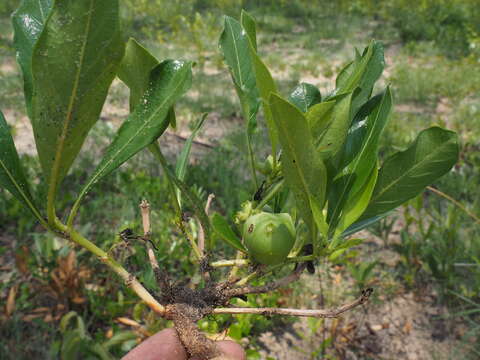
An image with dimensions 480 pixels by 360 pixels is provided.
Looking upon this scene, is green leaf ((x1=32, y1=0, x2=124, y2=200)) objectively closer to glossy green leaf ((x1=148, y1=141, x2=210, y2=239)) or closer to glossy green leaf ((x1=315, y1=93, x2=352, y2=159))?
glossy green leaf ((x1=148, y1=141, x2=210, y2=239))

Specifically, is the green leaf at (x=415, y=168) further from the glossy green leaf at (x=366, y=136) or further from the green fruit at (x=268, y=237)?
the green fruit at (x=268, y=237)

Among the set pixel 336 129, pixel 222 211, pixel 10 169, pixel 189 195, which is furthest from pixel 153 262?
pixel 222 211

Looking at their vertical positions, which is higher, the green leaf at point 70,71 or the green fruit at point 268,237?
the green leaf at point 70,71

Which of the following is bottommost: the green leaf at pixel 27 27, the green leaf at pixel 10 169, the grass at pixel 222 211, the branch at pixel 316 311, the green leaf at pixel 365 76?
the grass at pixel 222 211

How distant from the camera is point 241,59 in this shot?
2.39 feet

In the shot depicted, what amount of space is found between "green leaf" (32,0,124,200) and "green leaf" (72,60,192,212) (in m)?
0.07

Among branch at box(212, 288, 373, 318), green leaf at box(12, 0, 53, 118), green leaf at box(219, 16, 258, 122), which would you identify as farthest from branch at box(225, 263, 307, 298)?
green leaf at box(12, 0, 53, 118)

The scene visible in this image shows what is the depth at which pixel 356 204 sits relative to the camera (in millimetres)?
602

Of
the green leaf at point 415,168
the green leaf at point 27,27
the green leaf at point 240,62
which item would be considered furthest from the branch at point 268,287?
the green leaf at point 27,27

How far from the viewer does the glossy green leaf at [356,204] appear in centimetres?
58

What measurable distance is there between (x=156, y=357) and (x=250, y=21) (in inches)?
26.1

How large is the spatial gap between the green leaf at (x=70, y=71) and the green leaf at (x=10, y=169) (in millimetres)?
71

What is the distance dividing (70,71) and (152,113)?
13 centimetres

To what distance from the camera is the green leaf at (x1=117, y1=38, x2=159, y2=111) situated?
60cm
